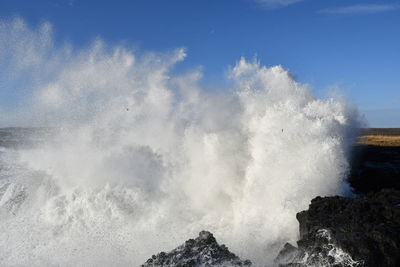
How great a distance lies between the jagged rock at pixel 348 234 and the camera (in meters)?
9.17

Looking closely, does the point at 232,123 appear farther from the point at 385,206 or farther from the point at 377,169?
the point at 377,169

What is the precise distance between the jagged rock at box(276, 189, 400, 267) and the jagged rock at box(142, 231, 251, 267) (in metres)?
1.37

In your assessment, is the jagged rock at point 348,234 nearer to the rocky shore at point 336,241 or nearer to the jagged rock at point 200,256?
the rocky shore at point 336,241

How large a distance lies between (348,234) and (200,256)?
12.2 ft

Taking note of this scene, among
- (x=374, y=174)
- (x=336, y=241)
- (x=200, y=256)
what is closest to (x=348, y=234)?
(x=336, y=241)

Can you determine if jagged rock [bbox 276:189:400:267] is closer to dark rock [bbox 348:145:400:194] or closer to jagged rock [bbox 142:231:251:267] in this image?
jagged rock [bbox 142:231:251:267]

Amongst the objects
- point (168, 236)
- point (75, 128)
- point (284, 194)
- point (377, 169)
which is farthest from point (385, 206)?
point (75, 128)

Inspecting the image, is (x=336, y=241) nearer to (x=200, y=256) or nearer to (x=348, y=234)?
(x=348, y=234)

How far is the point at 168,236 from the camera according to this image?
578 inches

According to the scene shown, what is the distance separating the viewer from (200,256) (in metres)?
10.7

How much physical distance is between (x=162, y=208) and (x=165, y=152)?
3112mm

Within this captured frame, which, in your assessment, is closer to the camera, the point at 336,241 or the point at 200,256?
the point at 336,241

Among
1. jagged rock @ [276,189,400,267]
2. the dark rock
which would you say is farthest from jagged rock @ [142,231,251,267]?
the dark rock

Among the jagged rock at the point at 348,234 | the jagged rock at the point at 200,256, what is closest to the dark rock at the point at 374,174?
the jagged rock at the point at 348,234
